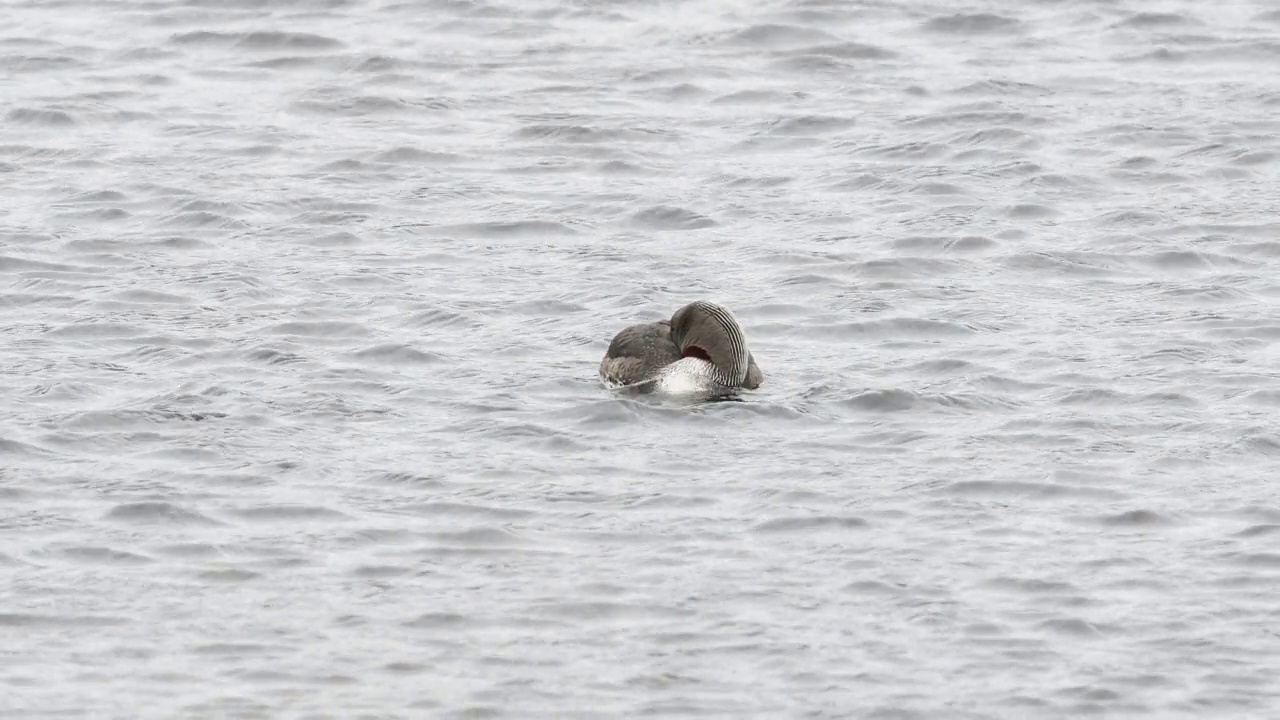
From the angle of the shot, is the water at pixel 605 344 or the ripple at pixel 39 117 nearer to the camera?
the water at pixel 605 344

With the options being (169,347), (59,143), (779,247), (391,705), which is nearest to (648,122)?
(779,247)

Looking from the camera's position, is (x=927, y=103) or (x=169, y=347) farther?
(x=927, y=103)

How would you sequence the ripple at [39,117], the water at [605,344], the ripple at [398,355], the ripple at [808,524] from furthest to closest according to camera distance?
the ripple at [39,117]
the ripple at [398,355]
the ripple at [808,524]
the water at [605,344]

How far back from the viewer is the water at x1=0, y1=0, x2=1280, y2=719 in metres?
11.5

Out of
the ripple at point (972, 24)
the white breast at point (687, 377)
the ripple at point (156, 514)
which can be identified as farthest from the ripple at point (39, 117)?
the ripple at point (156, 514)

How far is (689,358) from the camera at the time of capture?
627 inches

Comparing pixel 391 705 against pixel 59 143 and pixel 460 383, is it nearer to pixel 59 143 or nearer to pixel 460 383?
pixel 460 383

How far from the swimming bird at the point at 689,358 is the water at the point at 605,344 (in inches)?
9.6

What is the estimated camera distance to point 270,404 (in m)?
15.3

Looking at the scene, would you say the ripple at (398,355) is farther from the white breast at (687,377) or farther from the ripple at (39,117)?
the ripple at (39,117)

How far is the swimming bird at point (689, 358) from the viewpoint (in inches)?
619

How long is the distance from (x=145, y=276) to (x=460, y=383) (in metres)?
3.91


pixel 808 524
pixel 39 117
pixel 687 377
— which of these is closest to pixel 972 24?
pixel 39 117

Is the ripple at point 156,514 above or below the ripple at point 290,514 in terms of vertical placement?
above
